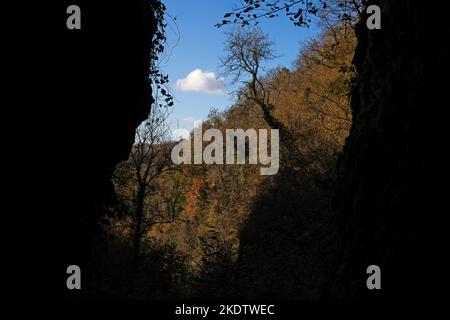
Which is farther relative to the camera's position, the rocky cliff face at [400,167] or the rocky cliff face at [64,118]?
the rocky cliff face at [64,118]

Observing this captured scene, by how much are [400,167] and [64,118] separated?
15.1ft

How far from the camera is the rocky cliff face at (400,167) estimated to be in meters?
3.81

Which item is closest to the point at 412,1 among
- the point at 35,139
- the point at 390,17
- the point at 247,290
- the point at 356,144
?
the point at 390,17

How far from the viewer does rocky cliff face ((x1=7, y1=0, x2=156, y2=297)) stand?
14.0 ft

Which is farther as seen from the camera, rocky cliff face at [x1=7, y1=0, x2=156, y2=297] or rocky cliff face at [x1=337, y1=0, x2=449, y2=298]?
rocky cliff face at [x1=7, y1=0, x2=156, y2=297]

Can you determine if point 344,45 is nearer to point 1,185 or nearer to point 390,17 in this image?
point 390,17

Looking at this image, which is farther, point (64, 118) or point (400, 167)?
point (64, 118)

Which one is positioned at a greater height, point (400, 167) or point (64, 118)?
point (64, 118)

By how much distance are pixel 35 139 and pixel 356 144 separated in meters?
4.66

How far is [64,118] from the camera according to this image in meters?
5.43

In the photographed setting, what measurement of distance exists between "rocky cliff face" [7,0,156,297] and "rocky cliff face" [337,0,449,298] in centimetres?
407

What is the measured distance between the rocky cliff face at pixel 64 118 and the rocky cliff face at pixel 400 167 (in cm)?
407

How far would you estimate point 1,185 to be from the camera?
12.8ft

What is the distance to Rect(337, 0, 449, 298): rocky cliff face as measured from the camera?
381 cm
